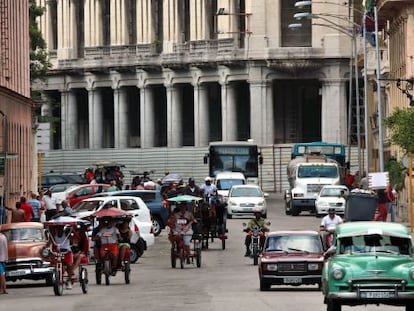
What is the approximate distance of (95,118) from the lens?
427 ft

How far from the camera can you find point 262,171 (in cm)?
11325

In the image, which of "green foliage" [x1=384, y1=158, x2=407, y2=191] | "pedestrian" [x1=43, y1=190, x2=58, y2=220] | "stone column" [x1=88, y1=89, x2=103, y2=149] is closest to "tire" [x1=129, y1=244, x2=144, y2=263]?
"pedestrian" [x1=43, y1=190, x2=58, y2=220]

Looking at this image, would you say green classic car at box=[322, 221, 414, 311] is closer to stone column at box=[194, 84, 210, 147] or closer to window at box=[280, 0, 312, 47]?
window at box=[280, 0, 312, 47]

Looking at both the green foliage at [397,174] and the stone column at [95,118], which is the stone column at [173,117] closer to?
the stone column at [95,118]

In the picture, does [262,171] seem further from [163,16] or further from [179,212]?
[179,212]

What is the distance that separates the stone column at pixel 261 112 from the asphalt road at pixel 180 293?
62.0 metres

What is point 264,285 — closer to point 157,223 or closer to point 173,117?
point 157,223

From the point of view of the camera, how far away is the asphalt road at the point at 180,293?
34.3 meters

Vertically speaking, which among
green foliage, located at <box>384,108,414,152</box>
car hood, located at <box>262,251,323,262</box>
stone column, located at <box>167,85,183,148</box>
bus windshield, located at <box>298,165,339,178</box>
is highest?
stone column, located at <box>167,85,183,148</box>

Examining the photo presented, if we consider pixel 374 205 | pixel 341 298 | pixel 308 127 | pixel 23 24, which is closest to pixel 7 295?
pixel 341 298

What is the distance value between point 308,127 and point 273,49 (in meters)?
8.38

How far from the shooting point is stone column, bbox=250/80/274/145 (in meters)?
118

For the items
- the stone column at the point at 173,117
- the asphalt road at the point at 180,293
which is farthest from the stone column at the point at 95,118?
the asphalt road at the point at 180,293

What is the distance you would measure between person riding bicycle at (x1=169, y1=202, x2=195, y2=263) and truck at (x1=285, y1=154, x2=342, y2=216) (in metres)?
31.2
